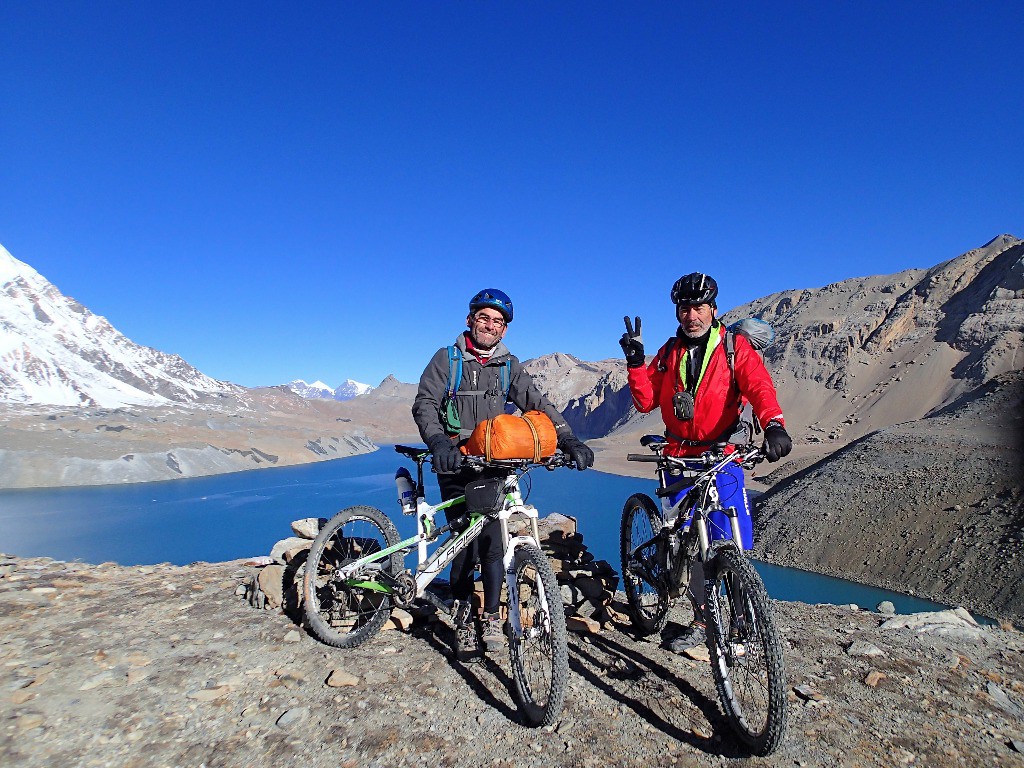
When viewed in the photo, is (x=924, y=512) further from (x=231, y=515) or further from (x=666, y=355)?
(x=231, y=515)

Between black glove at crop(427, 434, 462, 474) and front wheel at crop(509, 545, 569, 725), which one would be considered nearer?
front wheel at crop(509, 545, 569, 725)

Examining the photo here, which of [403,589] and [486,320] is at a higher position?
[486,320]

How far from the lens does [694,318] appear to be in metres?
3.90

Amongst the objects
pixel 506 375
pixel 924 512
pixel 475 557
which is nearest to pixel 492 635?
pixel 475 557

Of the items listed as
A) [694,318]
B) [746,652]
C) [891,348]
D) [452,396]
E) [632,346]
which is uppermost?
[891,348]

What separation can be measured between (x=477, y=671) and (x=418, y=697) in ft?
1.56

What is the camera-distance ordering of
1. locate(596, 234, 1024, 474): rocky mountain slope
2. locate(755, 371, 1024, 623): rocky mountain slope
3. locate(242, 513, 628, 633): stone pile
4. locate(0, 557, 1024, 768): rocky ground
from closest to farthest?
locate(0, 557, 1024, 768): rocky ground → locate(242, 513, 628, 633): stone pile → locate(755, 371, 1024, 623): rocky mountain slope → locate(596, 234, 1024, 474): rocky mountain slope

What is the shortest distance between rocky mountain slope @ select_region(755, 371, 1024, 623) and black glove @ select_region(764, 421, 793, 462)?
975 inches

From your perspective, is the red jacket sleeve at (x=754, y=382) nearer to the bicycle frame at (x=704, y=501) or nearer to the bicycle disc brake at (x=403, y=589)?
the bicycle frame at (x=704, y=501)

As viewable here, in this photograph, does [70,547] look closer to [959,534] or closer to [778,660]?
[778,660]

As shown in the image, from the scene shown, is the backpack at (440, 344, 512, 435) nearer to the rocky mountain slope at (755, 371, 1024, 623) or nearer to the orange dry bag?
the orange dry bag

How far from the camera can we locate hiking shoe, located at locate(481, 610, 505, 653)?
3850mm

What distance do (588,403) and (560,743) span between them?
6195 inches

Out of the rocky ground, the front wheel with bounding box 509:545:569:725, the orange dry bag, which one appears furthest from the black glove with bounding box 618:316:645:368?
the rocky ground
